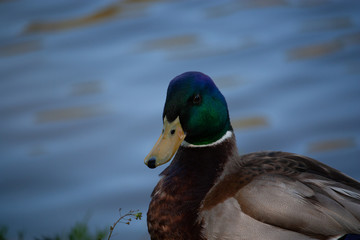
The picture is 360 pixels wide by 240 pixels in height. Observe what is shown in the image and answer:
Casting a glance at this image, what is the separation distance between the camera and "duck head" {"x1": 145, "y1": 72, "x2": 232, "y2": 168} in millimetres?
2889

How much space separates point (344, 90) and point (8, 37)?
3861mm

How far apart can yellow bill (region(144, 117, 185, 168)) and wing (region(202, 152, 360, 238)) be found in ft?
0.92

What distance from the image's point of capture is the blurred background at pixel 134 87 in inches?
187

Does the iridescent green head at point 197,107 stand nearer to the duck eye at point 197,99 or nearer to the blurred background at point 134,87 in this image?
the duck eye at point 197,99

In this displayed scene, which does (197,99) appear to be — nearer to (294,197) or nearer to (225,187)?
(225,187)

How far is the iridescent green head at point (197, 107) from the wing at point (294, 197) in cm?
24

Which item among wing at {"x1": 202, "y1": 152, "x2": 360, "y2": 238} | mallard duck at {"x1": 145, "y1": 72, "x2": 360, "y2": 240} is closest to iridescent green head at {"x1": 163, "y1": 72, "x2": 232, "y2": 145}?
mallard duck at {"x1": 145, "y1": 72, "x2": 360, "y2": 240}

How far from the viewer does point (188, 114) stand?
9.64 ft

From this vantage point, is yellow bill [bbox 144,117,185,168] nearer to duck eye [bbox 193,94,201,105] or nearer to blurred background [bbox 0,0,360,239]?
duck eye [bbox 193,94,201,105]

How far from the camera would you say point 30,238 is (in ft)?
13.8

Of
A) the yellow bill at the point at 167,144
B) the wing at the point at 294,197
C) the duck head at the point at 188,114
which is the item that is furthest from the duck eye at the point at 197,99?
the wing at the point at 294,197

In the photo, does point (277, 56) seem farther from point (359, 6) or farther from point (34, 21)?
point (34, 21)

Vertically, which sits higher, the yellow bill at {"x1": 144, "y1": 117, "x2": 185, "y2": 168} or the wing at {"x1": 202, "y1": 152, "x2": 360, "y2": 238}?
the yellow bill at {"x1": 144, "y1": 117, "x2": 185, "y2": 168}

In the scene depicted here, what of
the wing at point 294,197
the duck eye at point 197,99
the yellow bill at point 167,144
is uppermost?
the duck eye at point 197,99
